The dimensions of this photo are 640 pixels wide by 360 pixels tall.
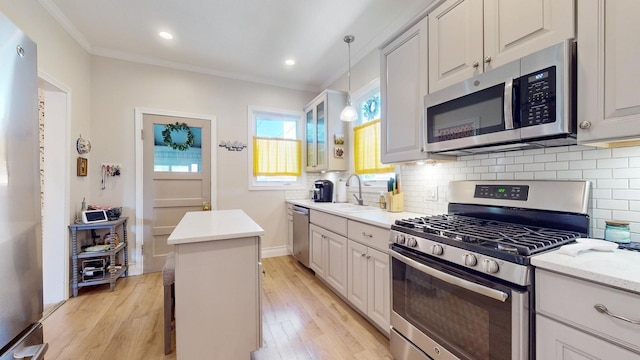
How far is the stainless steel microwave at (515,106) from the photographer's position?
1.10 m

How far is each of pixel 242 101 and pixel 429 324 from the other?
141 inches

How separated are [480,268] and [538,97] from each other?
2.80 ft

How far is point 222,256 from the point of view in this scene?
1515 mm

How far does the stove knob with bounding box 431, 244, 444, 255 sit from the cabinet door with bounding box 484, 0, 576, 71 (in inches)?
41.0

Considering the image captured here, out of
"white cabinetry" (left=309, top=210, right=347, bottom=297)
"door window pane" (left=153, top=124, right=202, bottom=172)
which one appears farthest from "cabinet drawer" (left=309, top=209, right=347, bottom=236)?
"door window pane" (left=153, top=124, right=202, bottom=172)

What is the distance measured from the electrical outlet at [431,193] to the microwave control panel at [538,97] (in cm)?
94

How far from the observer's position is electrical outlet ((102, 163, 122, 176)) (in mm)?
3047

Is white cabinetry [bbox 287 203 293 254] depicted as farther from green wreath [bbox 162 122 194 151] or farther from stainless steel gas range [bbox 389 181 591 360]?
stainless steel gas range [bbox 389 181 591 360]

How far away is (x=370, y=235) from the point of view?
76.2 inches

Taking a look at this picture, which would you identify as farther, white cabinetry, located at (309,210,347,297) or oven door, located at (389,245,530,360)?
white cabinetry, located at (309,210,347,297)

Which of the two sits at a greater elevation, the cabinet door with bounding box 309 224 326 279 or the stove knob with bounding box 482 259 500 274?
the stove knob with bounding box 482 259 500 274

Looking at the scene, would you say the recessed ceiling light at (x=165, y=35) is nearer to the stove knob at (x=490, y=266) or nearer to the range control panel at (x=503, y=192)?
the range control panel at (x=503, y=192)

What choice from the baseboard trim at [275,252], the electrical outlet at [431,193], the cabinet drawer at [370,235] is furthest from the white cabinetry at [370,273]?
the baseboard trim at [275,252]

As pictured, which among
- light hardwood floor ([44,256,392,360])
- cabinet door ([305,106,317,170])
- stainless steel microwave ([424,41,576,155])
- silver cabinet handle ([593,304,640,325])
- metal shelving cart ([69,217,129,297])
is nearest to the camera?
silver cabinet handle ([593,304,640,325])
